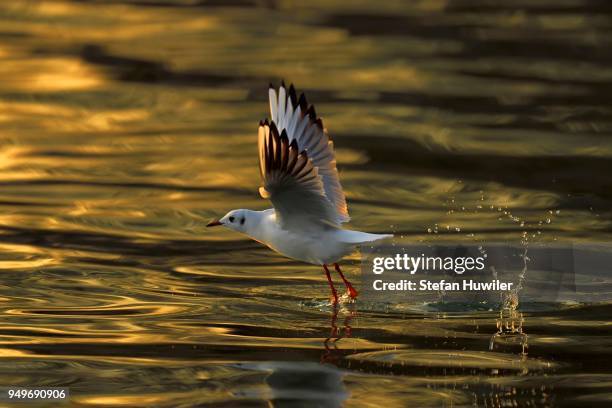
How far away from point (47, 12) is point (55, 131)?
803 cm

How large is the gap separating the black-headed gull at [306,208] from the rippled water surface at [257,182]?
39 cm

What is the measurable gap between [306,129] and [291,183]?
598 millimetres

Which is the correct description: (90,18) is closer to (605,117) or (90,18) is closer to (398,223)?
(605,117)

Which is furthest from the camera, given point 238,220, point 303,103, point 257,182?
point 257,182

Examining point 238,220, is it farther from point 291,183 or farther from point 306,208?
point 291,183

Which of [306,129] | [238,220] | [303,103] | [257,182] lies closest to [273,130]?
[303,103]

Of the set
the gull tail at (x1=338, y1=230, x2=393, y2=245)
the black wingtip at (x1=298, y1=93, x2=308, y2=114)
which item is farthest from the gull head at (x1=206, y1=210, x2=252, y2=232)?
the black wingtip at (x1=298, y1=93, x2=308, y2=114)

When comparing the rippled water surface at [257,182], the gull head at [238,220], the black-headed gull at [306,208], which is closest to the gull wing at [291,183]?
the black-headed gull at [306,208]

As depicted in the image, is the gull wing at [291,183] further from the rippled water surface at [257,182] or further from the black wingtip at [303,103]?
the rippled water surface at [257,182]

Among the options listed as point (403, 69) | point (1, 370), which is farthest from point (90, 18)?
point (1, 370)

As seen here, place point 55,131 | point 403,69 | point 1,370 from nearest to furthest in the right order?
point 1,370, point 55,131, point 403,69

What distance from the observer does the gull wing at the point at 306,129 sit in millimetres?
10461

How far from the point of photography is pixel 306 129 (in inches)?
415

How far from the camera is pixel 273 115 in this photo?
10562 mm
